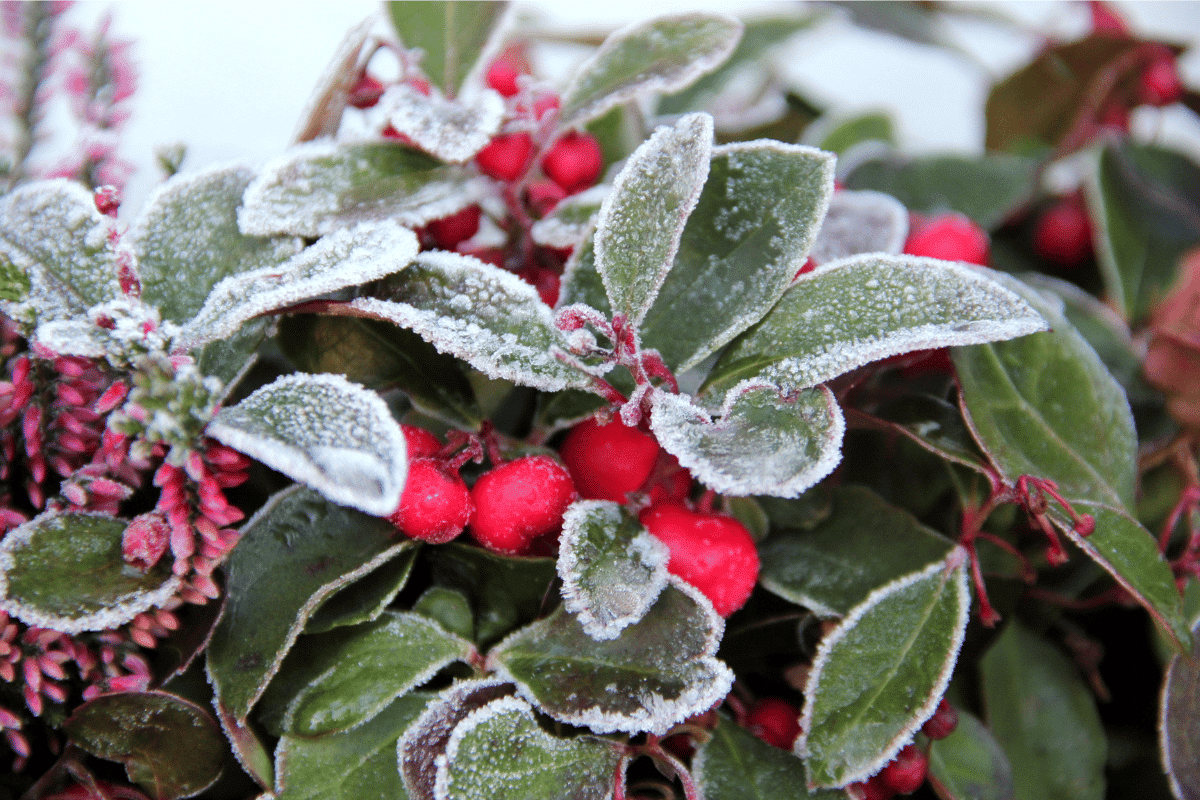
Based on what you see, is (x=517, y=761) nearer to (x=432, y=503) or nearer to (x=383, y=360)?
(x=432, y=503)

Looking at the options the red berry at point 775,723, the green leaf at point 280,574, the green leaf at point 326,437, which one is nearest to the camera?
the green leaf at point 326,437

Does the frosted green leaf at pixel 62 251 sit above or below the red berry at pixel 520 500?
above

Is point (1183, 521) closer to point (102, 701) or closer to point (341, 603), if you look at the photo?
point (341, 603)

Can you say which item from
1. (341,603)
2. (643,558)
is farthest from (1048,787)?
(341,603)

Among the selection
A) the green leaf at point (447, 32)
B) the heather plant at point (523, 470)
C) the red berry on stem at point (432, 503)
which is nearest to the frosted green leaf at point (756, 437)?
the heather plant at point (523, 470)

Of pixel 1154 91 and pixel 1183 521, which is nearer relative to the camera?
pixel 1183 521

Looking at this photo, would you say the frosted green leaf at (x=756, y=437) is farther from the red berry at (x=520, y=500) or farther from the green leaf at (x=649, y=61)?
the green leaf at (x=649, y=61)

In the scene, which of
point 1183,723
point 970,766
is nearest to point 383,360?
point 970,766
